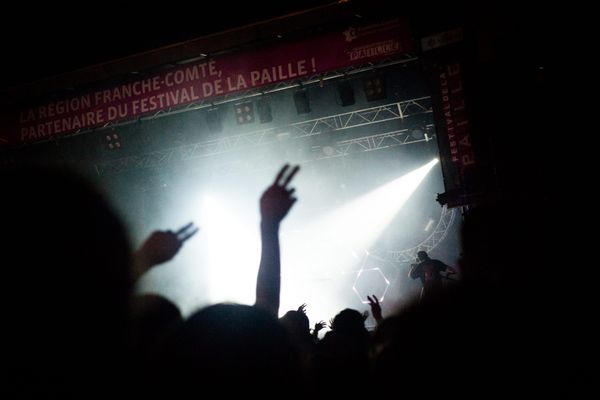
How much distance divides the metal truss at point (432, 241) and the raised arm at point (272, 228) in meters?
11.9

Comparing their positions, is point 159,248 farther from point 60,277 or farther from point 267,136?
point 267,136

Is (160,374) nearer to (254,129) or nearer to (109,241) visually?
(109,241)

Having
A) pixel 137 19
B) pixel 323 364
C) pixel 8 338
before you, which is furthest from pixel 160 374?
pixel 137 19

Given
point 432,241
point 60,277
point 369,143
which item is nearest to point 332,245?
point 432,241

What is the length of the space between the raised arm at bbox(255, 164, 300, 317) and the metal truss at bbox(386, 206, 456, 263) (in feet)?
39.0

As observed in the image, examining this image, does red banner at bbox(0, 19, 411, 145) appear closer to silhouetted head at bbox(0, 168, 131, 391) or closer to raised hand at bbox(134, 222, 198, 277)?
raised hand at bbox(134, 222, 198, 277)

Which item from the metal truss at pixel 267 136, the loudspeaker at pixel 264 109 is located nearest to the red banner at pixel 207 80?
the loudspeaker at pixel 264 109

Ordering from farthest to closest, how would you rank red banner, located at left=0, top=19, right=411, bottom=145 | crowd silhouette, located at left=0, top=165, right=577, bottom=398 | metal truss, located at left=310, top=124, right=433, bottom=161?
metal truss, located at left=310, top=124, right=433, bottom=161 → red banner, located at left=0, top=19, right=411, bottom=145 → crowd silhouette, located at left=0, top=165, right=577, bottom=398

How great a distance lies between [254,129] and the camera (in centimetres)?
1135

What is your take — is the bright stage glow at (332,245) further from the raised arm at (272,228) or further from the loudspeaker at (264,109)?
the raised arm at (272,228)

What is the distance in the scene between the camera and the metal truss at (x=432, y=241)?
1341cm

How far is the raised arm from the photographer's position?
6.65ft

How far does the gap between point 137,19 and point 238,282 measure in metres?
8.17

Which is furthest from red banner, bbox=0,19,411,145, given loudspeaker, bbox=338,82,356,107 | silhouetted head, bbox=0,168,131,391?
silhouetted head, bbox=0,168,131,391
